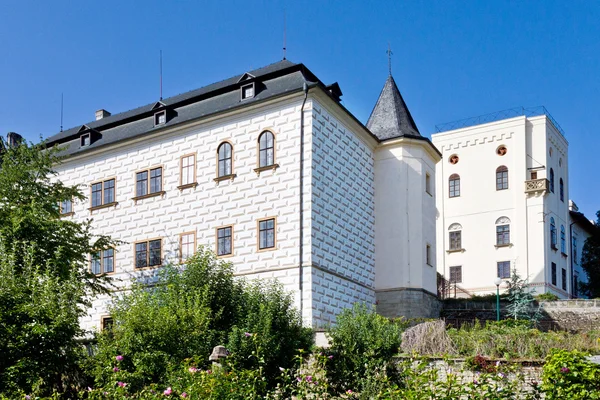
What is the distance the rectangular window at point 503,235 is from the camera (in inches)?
1668

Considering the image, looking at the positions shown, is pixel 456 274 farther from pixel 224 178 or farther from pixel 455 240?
pixel 224 178

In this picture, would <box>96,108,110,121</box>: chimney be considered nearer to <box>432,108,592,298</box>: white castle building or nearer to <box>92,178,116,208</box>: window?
<box>92,178,116,208</box>: window

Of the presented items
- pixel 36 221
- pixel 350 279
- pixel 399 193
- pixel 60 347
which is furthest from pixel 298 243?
pixel 60 347

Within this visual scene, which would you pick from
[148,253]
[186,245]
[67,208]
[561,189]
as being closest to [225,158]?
[186,245]

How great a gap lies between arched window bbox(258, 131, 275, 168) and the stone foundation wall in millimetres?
6480

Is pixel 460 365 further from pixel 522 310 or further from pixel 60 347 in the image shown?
pixel 522 310

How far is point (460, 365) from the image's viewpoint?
17984mm

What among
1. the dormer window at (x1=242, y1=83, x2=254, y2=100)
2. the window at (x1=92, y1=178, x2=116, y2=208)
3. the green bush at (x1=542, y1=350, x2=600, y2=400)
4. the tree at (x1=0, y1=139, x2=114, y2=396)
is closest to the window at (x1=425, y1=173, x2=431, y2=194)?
the dormer window at (x1=242, y1=83, x2=254, y2=100)

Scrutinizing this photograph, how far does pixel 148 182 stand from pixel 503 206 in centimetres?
2119

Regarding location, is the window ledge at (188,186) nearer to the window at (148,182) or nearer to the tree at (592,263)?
the window at (148,182)

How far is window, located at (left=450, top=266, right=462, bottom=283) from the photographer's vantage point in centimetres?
4350

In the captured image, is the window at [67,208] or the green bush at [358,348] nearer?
the green bush at [358,348]

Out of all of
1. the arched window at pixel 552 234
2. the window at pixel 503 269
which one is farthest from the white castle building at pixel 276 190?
the arched window at pixel 552 234

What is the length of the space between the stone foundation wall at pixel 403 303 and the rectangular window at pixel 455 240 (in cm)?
1531
